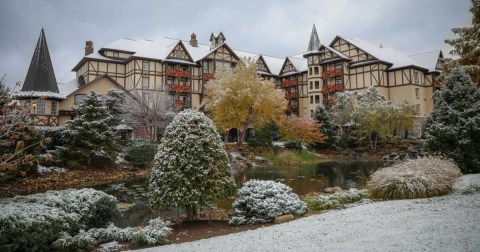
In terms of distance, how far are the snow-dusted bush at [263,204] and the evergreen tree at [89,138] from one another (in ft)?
48.9

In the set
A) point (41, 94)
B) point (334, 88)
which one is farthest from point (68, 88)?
point (334, 88)

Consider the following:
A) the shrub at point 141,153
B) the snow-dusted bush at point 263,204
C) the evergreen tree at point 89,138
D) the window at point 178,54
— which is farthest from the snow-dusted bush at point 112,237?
the window at point 178,54

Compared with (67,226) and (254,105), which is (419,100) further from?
(67,226)

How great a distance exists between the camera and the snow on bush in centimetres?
607

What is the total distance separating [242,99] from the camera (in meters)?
31.2

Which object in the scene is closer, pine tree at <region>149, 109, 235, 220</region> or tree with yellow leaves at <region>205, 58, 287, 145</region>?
pine tree at <region>149, 109, 235, 220</region>

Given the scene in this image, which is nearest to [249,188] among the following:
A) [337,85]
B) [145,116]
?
[145,116]

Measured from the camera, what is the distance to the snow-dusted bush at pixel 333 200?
30.9 feet

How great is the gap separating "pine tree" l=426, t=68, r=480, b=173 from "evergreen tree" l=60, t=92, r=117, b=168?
59.4ft

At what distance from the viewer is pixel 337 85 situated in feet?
147

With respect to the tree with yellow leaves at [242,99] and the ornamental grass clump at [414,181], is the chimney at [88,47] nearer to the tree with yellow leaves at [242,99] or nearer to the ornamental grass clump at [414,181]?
the tree with yellow leaves at [242,99]

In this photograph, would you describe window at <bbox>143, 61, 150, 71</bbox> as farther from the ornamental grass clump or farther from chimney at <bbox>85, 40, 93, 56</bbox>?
the ornamental grass clump

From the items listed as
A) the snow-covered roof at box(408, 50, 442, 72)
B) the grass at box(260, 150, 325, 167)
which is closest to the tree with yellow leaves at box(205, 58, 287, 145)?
the grass at box(260, 150, 325, 167)

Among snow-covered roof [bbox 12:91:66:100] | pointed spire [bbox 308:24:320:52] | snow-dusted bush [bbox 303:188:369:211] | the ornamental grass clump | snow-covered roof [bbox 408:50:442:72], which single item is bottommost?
snow-dusted bush [bbox 303:188:369:211]
